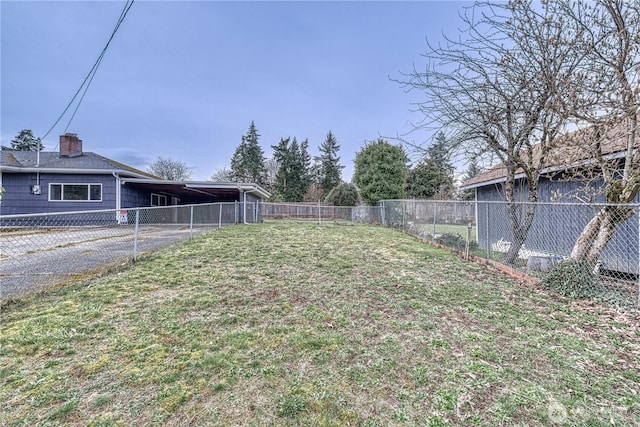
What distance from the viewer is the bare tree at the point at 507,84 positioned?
4539 mm

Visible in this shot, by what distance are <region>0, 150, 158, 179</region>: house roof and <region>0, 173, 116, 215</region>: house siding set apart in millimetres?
347

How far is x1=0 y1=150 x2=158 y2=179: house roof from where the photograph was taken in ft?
40.7

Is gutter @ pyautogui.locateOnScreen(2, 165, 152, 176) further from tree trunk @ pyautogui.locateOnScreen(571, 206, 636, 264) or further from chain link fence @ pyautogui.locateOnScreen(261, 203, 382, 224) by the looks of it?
tree trunk @ pyautogui.locateOnScreen(571, 206, 636, 264)

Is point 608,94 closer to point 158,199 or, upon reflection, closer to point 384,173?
point 384,173

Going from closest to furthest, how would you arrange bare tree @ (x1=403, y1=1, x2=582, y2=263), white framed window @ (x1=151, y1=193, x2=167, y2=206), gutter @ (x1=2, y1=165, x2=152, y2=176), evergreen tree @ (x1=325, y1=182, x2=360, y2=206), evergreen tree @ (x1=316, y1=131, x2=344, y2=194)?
bare tree @ (x1=403, y1=1, x2=582, y2=263) → gutter @ (x1=2, y1=165, x2=152, y2=176) → white framed window @ (x1=151, y1=193, x2=167, y2=206) → evergreen tree @ (x1=325, y1=182, x2=360, y2=206) → evergreen tree @ (x1=316, y1=131, x2=344, y2=194)

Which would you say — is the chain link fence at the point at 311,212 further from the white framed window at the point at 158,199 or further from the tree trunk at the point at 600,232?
the tree trunk at the point at 600,232

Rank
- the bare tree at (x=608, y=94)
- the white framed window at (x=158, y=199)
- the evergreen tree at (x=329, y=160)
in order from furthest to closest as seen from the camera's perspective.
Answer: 1. the evergreen tree at (x=329, y=160)
2. the white framed window at (x=158, y=199)
3. the bare tree at (x=608, y=94)

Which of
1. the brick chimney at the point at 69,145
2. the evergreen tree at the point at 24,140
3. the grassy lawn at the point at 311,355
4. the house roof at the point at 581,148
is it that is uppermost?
the evergreen tree at the point at 24,140

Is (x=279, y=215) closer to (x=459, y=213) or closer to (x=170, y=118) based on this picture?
(x=170, y=118)

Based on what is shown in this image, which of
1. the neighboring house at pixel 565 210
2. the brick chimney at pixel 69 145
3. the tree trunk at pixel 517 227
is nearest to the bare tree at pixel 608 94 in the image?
the neighboring house at pixel 565 210

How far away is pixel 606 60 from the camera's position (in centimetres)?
409

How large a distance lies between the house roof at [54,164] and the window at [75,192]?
0.68 metres

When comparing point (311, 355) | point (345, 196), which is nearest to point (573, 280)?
point (311, 355)

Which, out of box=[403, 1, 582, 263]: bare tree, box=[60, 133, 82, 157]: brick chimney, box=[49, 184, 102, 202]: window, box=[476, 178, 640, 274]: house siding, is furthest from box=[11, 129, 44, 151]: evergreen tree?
box=[476, 178, 640, 274]: house siding
